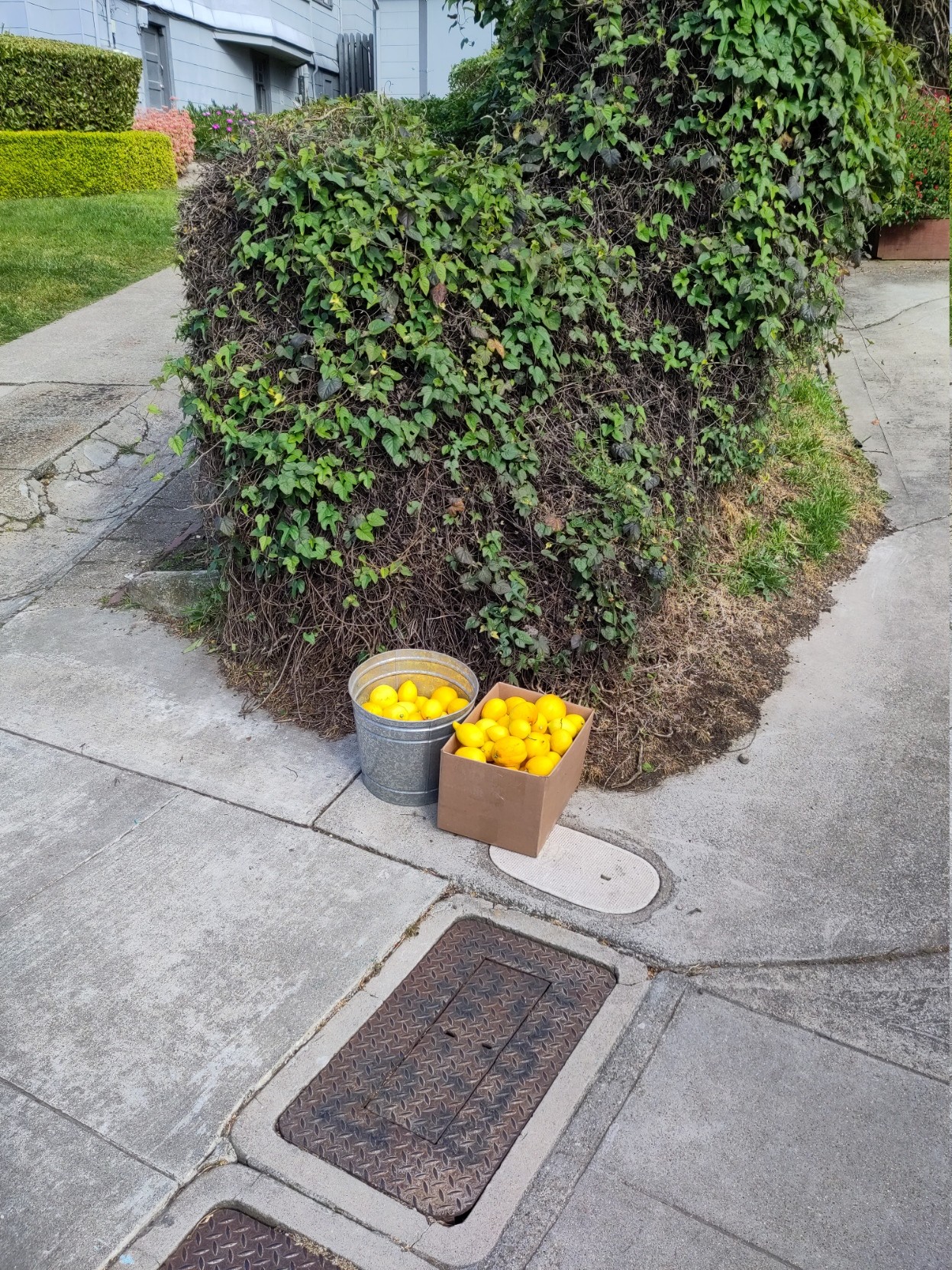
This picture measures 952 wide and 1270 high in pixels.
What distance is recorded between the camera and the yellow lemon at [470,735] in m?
3.74

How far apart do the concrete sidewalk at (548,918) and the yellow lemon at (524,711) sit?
1.46 ft

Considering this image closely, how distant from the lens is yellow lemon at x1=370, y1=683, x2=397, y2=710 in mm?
4012

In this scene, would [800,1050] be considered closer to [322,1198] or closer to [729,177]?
[322,1198]

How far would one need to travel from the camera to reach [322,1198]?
8.41 feet

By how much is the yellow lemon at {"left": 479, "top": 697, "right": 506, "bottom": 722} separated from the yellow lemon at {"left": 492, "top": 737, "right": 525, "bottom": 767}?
241 mm

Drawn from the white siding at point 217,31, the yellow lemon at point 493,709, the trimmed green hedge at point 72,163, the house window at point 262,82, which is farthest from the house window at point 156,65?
the yellow lemon at point 493,709

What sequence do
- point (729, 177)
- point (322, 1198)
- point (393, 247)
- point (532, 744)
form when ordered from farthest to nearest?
point (729, 177) → point (393, 247) → point (532, 744) → point (322, 1198)

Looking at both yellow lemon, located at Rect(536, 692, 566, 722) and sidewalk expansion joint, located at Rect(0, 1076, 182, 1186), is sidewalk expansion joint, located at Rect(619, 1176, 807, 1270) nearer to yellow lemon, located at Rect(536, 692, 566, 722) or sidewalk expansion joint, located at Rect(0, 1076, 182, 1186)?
sidewalk expansion joint, located at Rect(0, 1076, 182, 1186)

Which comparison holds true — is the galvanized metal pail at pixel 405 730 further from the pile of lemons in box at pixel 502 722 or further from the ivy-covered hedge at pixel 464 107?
the ivy-covered hedge at pixel 464 107

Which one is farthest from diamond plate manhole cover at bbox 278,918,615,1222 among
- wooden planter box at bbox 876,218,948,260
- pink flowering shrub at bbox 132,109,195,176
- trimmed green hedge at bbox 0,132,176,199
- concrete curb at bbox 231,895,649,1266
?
pink flowering shrub at bbox 132,109,195,176

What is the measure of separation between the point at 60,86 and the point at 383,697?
13.1 m

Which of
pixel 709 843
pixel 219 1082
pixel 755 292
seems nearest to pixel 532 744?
pixel 709 843

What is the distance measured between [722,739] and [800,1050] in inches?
66.0

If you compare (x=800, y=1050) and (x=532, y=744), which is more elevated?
(x=532, y=744)
